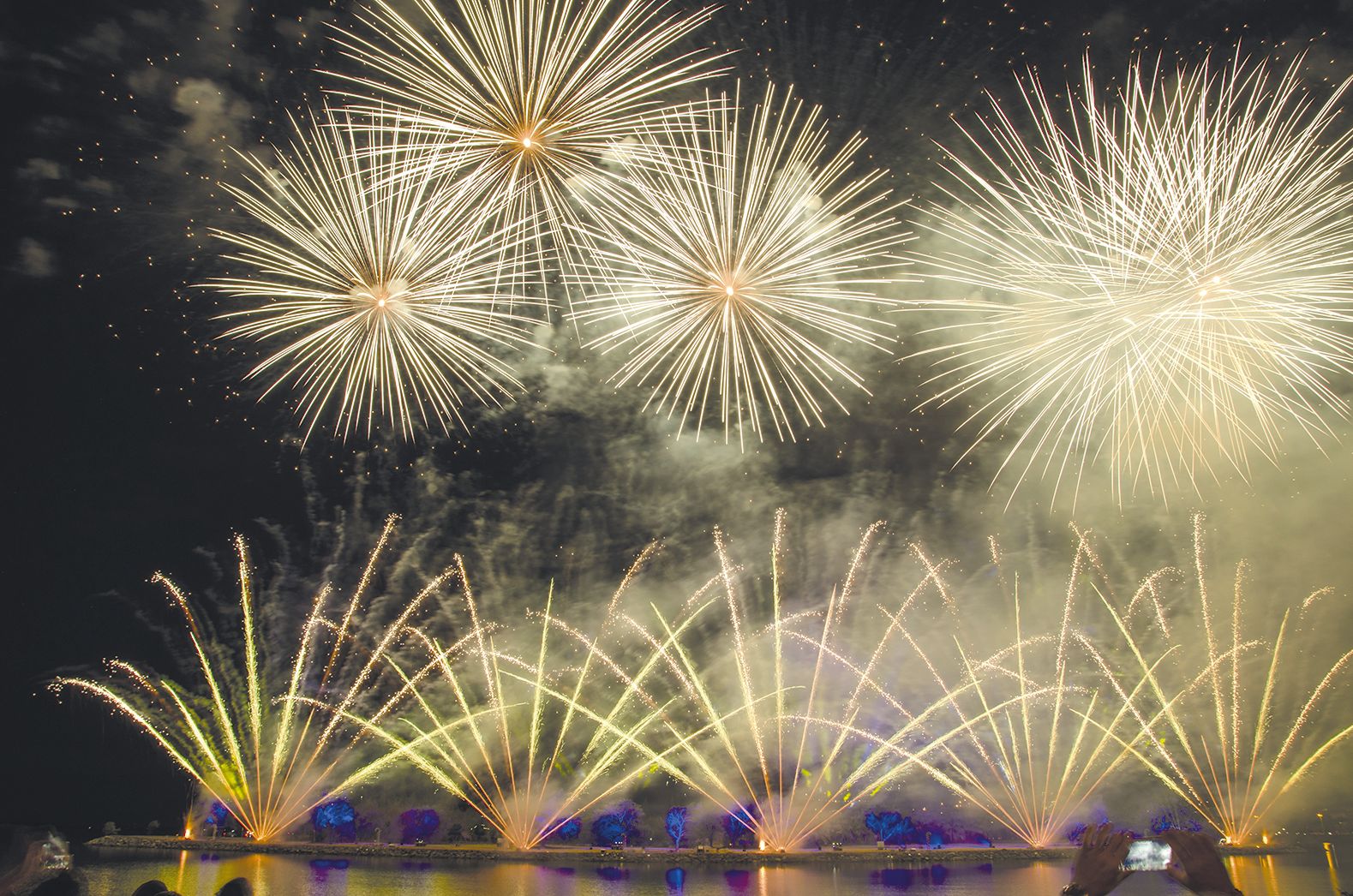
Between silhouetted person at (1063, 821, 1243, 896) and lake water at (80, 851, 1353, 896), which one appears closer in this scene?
silhouetted person at (1063, 821, 1243, 896)

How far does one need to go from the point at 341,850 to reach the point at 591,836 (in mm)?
25833

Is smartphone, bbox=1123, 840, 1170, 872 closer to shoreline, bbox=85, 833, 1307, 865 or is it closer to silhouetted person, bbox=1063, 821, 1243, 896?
shoreline, bbox=85, 833, 1307, 865

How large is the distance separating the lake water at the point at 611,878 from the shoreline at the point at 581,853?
5.73 feet

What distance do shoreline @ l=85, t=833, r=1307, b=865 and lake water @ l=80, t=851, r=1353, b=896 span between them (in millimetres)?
1748

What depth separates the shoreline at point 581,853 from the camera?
162 feet

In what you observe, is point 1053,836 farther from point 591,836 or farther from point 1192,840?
point 1192,840

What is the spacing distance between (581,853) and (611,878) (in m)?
16.1

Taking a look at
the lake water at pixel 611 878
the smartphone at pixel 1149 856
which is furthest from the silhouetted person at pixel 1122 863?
the smartphone at pixel 1149 856

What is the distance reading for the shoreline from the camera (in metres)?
49.5

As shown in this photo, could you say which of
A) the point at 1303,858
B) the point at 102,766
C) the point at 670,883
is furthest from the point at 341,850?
the point at 1303,858

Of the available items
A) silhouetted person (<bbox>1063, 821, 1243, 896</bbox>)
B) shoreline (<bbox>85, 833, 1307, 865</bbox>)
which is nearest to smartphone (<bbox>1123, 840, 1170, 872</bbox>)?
shoreline (<bbox>85, 833, 1307, 865</bbox>)

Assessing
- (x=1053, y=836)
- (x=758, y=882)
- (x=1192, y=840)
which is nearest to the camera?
(x=1192, y=840)

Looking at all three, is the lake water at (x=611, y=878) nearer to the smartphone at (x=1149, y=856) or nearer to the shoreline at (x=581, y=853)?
the shoreline at (x=581, y=853)

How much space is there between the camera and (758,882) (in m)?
34.3
